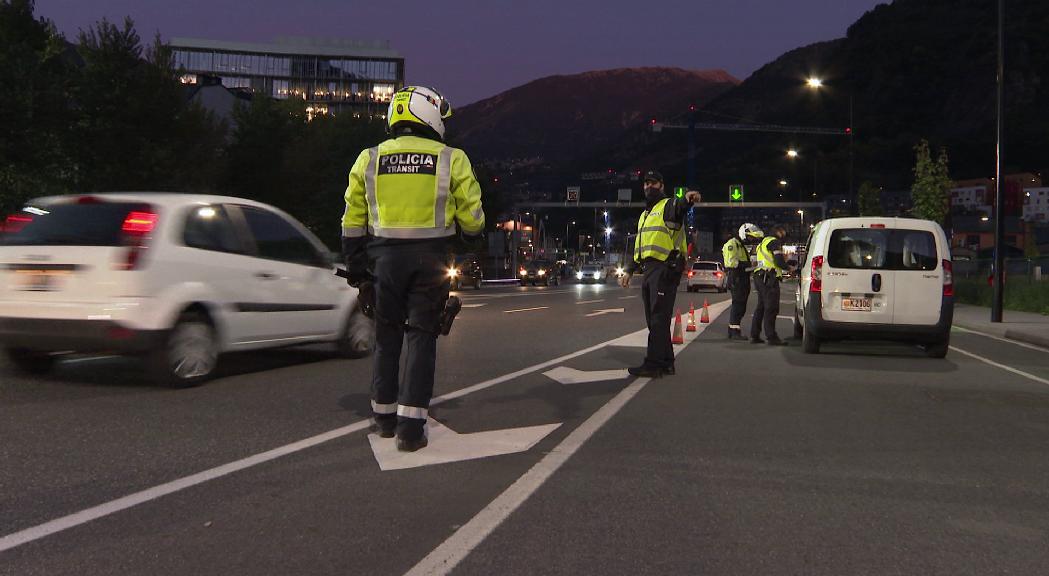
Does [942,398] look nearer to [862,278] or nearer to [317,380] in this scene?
[862,278]

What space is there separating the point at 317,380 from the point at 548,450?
3662mm

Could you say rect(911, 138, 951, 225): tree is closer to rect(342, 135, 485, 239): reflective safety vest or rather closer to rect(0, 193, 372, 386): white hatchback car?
rect(0, 193, 372, 386): white hatchback car

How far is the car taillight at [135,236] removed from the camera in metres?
7.79

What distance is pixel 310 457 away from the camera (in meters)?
5.59

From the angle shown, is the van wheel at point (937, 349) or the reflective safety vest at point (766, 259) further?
the reflective safety vest at point (766, 259)

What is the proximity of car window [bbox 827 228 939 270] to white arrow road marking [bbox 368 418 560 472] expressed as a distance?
7197 mm

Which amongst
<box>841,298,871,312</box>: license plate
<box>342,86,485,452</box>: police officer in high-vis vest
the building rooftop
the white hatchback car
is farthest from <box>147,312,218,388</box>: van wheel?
the building rooftop

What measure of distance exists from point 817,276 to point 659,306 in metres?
3.85

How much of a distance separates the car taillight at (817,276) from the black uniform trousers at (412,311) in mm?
7785

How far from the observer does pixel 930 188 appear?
164ft

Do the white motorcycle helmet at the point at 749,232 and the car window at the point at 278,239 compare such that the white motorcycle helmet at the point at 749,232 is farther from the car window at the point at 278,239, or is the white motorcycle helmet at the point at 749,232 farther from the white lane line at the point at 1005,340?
the car window at the point at 278,239

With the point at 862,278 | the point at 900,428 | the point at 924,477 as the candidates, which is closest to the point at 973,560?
the point at 924,477

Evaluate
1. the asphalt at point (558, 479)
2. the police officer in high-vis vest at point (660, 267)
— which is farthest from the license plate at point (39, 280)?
the police officer in high-vis vest at point (660, 267)

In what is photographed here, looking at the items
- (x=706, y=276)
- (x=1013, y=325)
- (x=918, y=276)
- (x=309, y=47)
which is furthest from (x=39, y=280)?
(x=309, y=47)
